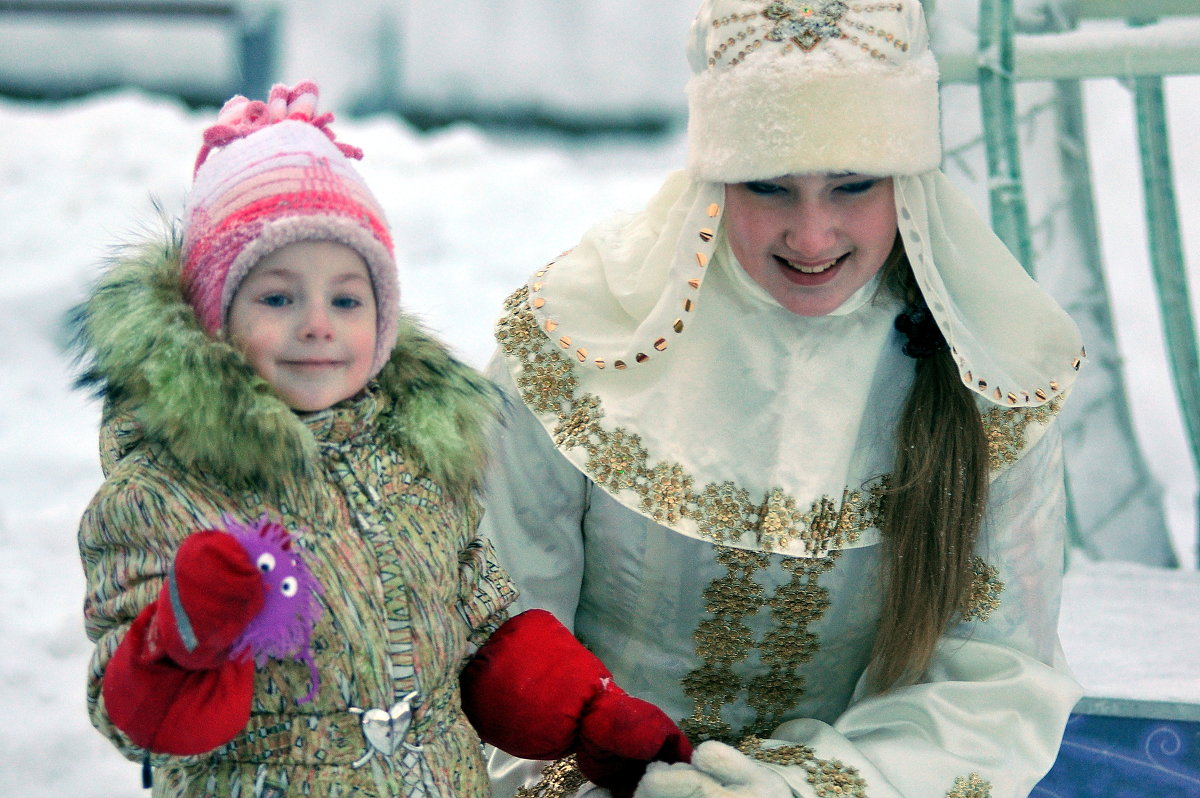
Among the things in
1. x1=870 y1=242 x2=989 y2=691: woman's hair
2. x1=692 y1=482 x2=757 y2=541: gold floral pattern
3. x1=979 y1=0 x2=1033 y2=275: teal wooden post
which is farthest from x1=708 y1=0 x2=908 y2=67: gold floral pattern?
x1=979 y1=0 x2=1033 y2=275: teal wooden post

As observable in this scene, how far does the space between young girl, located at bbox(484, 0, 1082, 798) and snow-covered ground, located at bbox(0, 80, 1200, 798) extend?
1.81 ft

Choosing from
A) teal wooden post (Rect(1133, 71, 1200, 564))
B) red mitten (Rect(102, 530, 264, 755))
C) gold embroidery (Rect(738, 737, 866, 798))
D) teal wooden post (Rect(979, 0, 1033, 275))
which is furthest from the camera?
teal wooden post (Rect(1133, 71, 1200, 564))

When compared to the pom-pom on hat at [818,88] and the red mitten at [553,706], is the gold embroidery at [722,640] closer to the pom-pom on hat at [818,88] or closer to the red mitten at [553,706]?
the red mitten at [553,706]

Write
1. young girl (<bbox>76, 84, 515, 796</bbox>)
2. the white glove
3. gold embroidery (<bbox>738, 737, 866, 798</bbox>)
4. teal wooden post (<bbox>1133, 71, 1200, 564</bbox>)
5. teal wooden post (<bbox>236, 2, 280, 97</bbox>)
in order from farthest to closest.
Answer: teal wooden post (<bbox>236, 2, 280, 97</bbox>) < teal wooden post (<bbox>1133, 71, 1200, 564</bbox>) < gold embroidery (<bbox>738, 737, 866, 798</bbox>) < the white glove < young girl (<bbox>76, 84, 515, 796</bbox>)

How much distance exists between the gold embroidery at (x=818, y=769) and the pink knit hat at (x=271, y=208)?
23.9 inches

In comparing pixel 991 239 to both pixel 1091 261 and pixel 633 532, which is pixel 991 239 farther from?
pixel 1091 261

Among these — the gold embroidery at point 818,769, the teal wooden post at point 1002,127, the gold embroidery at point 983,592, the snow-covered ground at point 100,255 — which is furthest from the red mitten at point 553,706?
the teal wooden post at point 1002,127

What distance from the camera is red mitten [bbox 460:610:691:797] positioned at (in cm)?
120

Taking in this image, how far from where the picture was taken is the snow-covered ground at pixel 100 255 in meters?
2.29

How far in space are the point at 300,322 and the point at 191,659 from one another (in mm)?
310

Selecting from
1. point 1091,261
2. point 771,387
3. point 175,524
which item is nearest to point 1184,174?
point 1091,261

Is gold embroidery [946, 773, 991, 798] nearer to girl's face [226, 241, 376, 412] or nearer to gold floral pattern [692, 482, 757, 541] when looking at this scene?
gold floral pattern [692, 482, 757, 541]

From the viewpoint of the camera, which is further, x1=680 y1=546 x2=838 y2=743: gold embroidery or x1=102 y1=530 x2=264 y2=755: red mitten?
x1=680 y1=546 x2=838 y2=743: gold embroidery

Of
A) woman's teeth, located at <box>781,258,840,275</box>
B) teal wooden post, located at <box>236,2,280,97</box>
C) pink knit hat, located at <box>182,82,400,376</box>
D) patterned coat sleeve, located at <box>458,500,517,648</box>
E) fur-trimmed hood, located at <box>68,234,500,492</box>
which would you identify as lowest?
patterned coat sleeve, located at <box>458,500,517,648</box>
